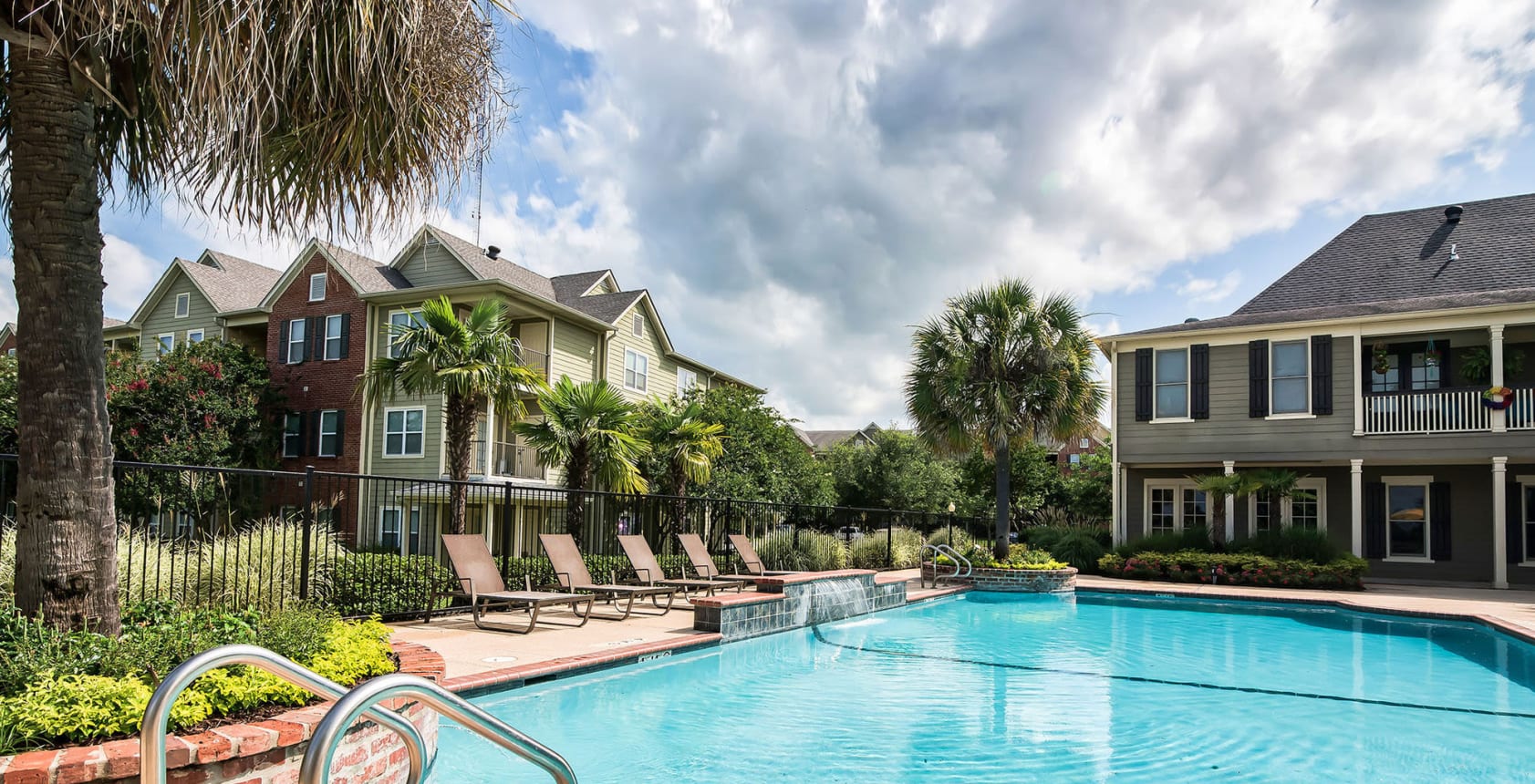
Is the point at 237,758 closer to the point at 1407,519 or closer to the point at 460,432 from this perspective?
the point at 460,432

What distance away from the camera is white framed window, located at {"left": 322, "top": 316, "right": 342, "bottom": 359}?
2497 centimetres

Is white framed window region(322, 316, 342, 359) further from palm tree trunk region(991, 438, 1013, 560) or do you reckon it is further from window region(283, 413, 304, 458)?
palm tree trunk region(991, 438, 1013, 560)

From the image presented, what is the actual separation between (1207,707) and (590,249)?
20.1ft

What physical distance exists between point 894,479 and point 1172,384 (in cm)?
1093

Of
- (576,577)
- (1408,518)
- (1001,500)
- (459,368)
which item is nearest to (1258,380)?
(1408,518)

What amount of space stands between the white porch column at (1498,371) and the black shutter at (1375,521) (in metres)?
3.19

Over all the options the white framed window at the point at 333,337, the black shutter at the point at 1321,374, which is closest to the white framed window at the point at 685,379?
the white framed window at the point at 333,337

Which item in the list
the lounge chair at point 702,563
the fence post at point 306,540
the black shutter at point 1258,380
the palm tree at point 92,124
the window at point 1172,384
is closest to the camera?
the palm tree at point 92,124

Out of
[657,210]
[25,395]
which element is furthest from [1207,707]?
[657,210]

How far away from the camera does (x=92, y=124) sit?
427 cm

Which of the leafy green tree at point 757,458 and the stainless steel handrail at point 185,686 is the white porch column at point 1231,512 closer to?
the leafy green tree at point 757,458

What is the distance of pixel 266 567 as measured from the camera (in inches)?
328

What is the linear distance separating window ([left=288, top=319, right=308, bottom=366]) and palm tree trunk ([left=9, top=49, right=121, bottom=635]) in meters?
23.5

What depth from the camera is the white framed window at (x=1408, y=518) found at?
2019 cm
